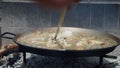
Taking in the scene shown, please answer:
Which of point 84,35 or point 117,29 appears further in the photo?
point 117,29

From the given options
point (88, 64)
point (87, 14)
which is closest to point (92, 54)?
point (88, 64)

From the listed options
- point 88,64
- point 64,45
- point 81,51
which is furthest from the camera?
point 88,64

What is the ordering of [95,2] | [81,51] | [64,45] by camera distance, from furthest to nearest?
1. [95,2]
2. [64,45]
3. [81,51]

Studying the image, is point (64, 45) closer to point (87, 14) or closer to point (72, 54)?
point (72, 54)

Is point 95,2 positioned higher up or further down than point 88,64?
higher up
